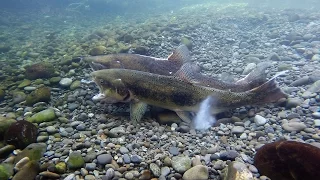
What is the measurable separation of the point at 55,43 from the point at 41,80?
6.98m

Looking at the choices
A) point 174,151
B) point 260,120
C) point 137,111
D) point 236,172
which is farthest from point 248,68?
point 236,172

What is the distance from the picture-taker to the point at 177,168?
3396mm

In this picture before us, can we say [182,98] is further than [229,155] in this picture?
Yes

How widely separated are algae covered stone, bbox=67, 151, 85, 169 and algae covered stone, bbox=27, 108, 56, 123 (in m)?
1.65

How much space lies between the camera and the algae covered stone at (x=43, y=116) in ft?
15.6

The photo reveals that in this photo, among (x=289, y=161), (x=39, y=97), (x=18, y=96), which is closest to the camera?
(x=289, y=161)

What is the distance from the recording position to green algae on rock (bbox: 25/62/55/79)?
7.15m

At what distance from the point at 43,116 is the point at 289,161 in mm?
4528

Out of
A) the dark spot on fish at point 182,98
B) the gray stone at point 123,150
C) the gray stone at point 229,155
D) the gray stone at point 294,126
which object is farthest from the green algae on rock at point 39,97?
the gray stone at point 294,126

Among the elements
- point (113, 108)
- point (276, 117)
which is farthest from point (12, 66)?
point (276, 117)

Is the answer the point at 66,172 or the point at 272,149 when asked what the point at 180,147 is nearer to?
the point at 272,149

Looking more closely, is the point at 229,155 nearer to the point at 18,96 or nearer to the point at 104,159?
the point at 104,159

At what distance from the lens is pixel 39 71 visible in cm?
716

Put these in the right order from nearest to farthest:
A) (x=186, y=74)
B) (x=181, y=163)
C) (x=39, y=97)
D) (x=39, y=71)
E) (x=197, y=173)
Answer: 1. (x=197, y=173)
2. (x=181, y=163)
3. (x=186, y=74)
4. (x=39, y=97)
5. (x=39, y=71)
